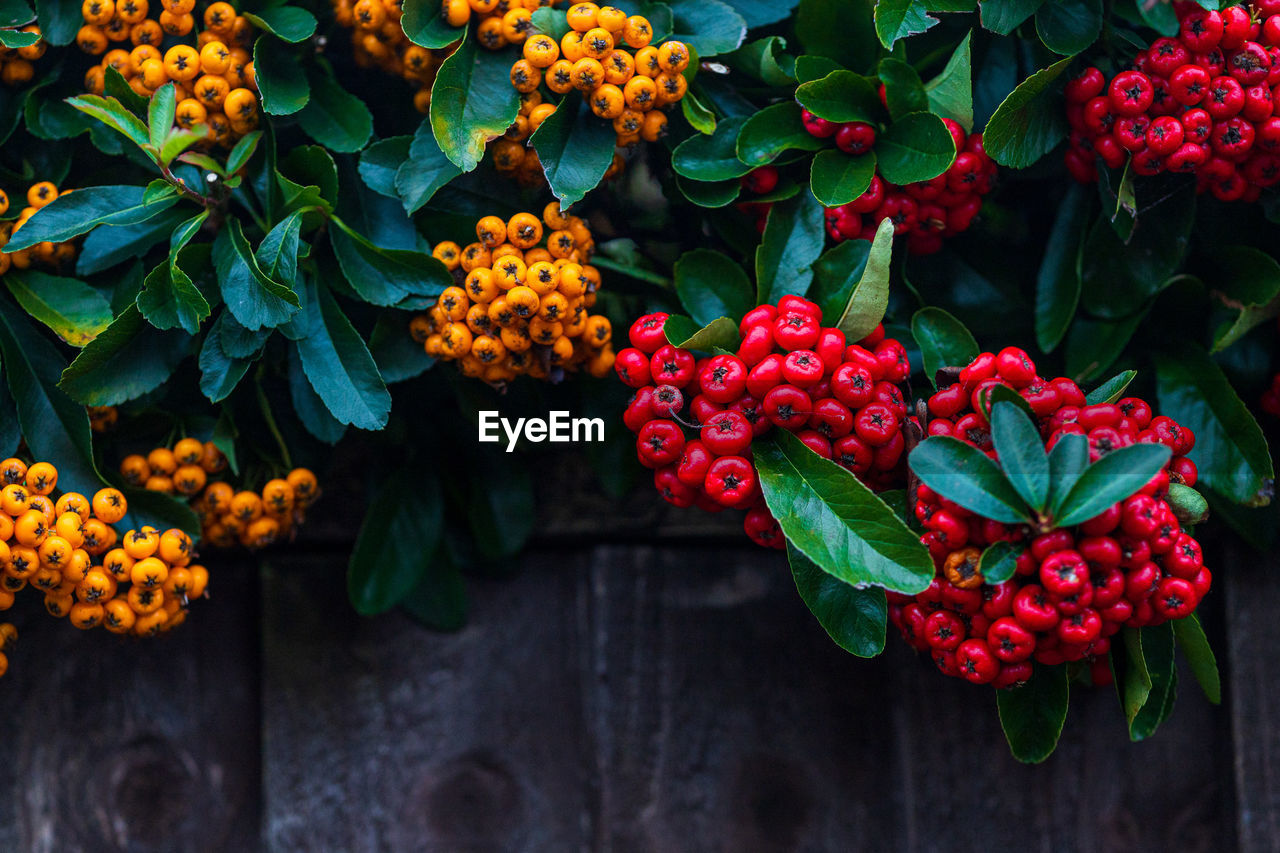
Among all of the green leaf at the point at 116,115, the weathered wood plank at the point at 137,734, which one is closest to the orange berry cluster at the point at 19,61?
the green leaf at the point at 116,115

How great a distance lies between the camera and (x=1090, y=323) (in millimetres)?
1048

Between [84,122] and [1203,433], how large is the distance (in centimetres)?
118

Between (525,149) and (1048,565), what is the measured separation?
591 millimetres

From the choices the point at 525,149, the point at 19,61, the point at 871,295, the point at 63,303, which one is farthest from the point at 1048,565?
the point at 19,61

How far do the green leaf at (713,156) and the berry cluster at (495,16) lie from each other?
0.59 feet

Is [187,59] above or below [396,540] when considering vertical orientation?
above

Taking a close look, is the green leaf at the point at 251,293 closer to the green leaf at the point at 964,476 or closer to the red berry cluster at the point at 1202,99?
the green leaf at the point at 964,476

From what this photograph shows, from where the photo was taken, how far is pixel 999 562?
75 centimetres

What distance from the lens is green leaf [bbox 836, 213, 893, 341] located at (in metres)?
0.84

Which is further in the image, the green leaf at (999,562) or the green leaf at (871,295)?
the green leaf at (871,295)

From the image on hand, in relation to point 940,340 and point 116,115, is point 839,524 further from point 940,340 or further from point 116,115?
point 116,115

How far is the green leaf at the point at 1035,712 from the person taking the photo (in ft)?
2.80

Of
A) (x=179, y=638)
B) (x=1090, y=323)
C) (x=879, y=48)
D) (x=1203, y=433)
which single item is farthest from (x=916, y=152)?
(x=179, y=638)

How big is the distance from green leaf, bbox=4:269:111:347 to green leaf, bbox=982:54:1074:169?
86 centimetres
